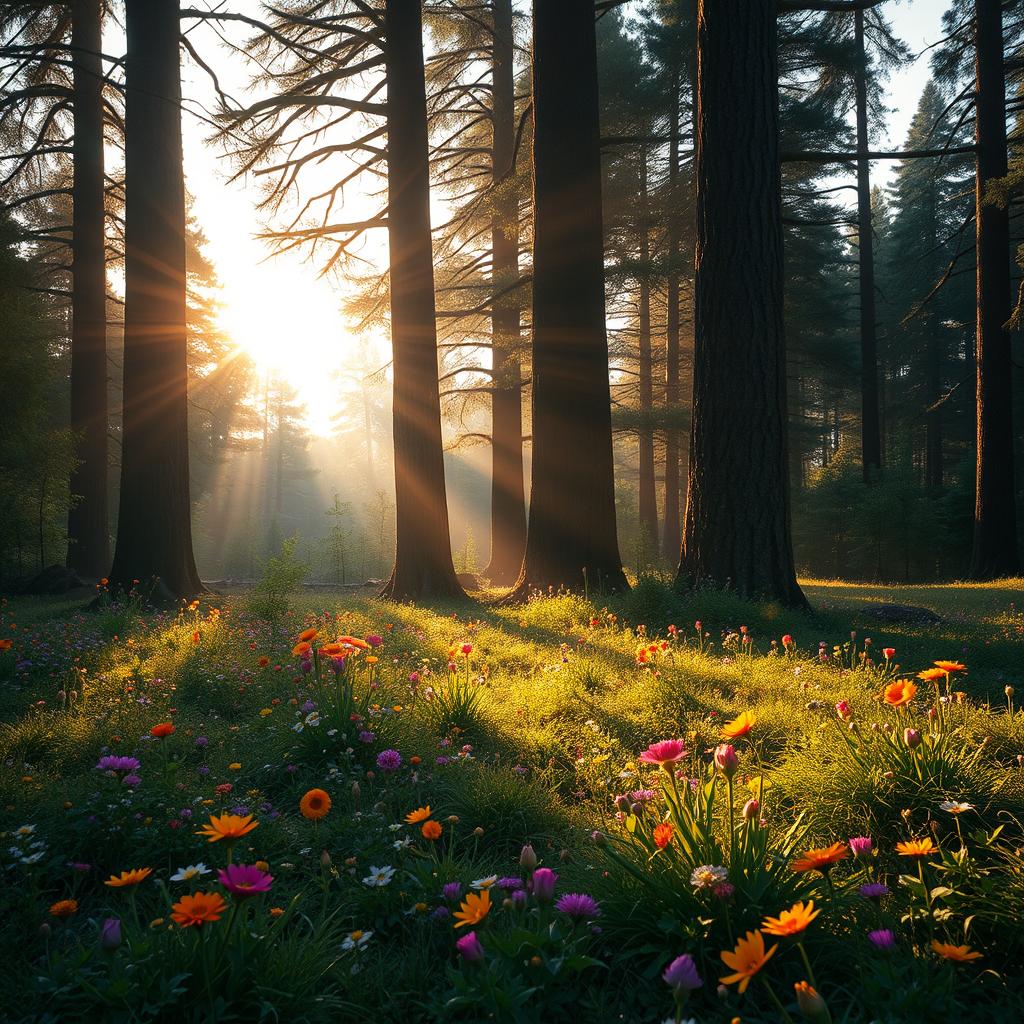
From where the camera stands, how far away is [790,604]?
615cm

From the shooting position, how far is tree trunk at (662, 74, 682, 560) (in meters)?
15.9

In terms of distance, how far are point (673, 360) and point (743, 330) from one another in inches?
567

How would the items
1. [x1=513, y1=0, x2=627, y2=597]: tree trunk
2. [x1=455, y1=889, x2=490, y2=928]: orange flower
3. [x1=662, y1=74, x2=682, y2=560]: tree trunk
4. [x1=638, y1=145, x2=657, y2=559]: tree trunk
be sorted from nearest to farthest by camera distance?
1. [x1=455, y1=889, x2=490, y2=928]: orange flower
2. [x1=513, y1=0, x2=627, y2=597]: tree trunk
3. [x1=662, y1=74, x2=682, y2=560]: tree trunk
4. [x1=638, y1=145, x2=657, y2=559]: tree trunk

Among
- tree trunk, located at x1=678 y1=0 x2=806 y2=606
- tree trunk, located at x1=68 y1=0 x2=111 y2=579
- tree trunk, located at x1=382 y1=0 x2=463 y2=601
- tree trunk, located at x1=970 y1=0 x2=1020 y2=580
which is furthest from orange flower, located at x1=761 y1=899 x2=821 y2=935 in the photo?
tree trunk, located at x1=970 y1=0 x2=1020 y2=580

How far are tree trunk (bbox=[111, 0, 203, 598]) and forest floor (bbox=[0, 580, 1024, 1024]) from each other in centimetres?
445

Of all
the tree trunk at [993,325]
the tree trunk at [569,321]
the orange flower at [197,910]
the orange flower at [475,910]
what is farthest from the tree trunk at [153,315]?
the tree trunk at [993,325]

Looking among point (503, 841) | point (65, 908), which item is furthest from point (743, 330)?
point (65, 908)

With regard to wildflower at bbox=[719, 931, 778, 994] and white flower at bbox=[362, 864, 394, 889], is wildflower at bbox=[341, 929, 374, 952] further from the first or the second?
wildflower at bbox=[719, 931, 778, 994]

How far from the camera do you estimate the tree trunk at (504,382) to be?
45.2ft

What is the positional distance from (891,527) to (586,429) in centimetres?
1510

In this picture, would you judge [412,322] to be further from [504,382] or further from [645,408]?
[645,408]

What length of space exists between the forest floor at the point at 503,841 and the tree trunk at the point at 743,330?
1.98m

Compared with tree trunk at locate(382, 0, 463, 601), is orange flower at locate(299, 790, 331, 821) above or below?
below

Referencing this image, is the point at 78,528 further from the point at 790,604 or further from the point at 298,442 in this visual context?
the point at 298,442
